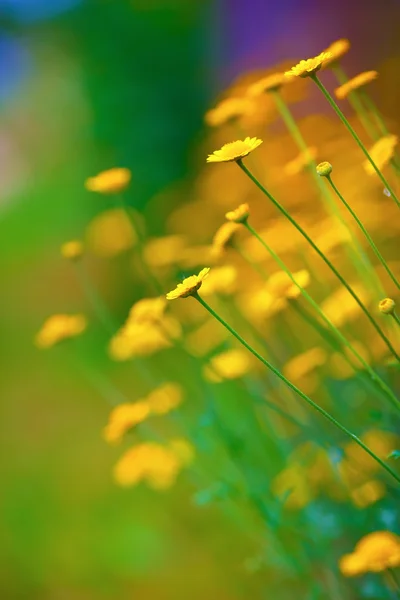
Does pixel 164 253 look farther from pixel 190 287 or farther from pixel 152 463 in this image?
pixel 190 287

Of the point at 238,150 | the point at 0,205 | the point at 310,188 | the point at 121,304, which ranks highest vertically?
the point at 0,205

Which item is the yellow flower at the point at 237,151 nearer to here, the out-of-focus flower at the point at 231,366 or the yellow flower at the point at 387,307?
the yellow flower at the point at 387,307

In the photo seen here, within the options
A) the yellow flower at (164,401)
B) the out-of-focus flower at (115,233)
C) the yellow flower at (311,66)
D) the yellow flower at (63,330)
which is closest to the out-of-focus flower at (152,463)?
the yellow flower at (164,401)

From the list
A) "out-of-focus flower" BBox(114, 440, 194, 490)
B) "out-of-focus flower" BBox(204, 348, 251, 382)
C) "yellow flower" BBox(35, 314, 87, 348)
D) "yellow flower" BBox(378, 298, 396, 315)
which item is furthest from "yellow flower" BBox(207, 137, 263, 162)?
"out-of-focus flower" BBox(114, 440, 194, 490)

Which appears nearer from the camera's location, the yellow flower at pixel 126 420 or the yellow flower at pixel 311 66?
the yellow flower at pixel 311 66

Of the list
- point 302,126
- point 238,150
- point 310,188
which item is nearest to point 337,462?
point 238,150

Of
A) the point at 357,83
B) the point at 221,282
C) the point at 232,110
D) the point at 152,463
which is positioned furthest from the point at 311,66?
the point at 152,463

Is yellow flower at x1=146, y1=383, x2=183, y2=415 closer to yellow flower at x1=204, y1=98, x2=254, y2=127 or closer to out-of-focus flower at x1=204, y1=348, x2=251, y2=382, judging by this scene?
out-of-focus flower at x1=204, y1=348, x2=251, y2=382

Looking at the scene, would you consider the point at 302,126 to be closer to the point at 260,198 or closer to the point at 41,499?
the point at 260,198
